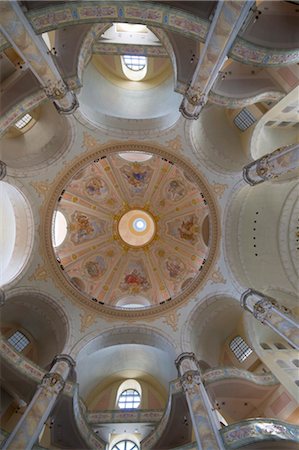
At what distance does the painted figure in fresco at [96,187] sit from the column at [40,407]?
1197 centimetres

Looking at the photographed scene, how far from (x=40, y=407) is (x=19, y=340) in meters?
6.62

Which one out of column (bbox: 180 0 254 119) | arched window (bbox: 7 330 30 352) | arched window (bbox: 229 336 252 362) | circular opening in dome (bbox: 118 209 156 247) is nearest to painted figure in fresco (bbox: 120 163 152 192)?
circular opening in dome (bbox: 118 209 156 247)

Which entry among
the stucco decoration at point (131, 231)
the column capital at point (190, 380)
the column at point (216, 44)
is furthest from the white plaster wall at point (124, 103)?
the column capital at point (190, 380)

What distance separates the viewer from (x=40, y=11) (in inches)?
376

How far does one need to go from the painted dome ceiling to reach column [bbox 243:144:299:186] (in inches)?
297

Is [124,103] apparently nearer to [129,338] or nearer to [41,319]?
[41,319]

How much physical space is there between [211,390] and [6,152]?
14922mm

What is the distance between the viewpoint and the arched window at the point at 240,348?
18031 mm

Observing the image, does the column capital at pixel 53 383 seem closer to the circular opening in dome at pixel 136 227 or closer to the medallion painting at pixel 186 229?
the circular opening in dome at pixel 136 227

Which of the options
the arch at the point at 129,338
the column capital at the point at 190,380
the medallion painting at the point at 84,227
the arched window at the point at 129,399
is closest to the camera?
the column capital at the point at 190,380

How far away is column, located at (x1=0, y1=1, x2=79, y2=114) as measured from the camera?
367 inches

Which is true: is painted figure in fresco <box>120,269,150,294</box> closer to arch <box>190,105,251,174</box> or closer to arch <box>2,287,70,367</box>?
arch <box>2,287,70,367</box>

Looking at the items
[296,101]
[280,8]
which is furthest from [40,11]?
[296,101]

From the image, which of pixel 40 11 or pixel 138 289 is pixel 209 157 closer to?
pixel 138 289
